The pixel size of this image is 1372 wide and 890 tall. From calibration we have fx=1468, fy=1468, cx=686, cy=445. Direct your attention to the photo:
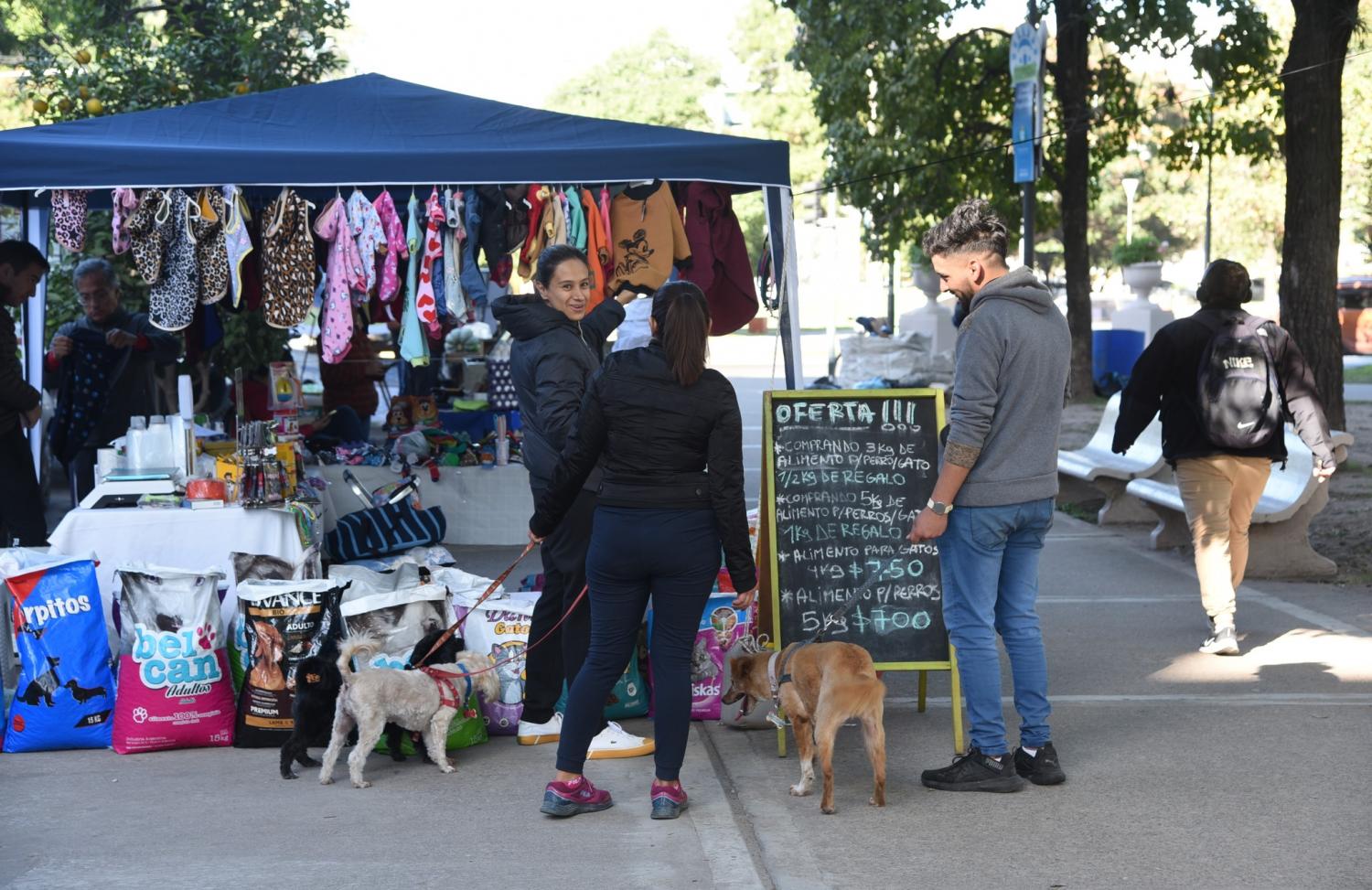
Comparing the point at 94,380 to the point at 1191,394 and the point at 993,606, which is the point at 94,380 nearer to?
the point at 993,606

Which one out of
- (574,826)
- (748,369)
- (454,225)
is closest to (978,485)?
(574,826)

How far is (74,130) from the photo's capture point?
267 inches

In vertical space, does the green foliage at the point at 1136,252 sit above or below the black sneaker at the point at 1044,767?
above

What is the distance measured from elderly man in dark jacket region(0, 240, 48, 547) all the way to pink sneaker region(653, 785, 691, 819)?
3577 millimetres

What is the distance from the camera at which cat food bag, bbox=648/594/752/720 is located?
5746mm

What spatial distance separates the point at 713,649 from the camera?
18.9 feet

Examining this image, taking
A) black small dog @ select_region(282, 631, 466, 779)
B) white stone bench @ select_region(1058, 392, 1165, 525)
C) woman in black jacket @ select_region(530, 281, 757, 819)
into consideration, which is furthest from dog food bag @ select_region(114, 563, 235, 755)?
white stone bench @ select_region(1058, 392, 1165, 525)

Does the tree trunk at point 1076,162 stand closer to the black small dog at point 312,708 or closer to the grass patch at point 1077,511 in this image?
the grass patch at point 1077,511

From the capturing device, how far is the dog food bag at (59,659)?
17.5 feet

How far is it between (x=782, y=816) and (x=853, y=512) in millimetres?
1354

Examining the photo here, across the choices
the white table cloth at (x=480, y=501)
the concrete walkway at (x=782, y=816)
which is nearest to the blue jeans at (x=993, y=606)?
the concrete walkway at (x=782, y=816)

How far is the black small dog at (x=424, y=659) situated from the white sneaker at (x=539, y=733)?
38cm

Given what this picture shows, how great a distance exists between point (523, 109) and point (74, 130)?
219 cm

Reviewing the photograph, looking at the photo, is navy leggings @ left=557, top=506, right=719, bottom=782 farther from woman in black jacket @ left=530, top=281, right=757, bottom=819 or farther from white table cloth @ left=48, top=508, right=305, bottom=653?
white table cloth @ left=48, top=508, right=305, bottom=653
